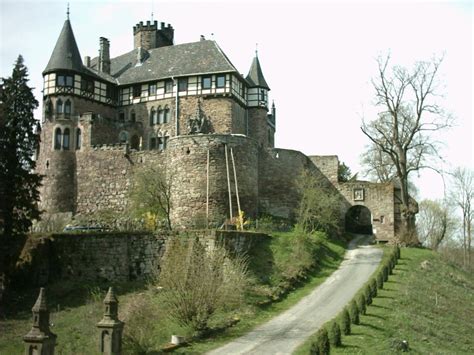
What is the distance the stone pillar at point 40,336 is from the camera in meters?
18.2

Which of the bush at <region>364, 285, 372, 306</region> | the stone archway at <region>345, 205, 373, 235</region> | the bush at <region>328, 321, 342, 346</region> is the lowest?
the bush at <region>328, 321, 342, 346</region>

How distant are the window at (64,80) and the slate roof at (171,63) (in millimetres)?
3987

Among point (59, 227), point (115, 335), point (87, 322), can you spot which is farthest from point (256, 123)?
point (115, 335)

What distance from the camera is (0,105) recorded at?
35.4 metres

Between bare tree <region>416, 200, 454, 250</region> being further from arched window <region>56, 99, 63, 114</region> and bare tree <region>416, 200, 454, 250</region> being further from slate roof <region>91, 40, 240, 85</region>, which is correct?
arched window <region>56, 99, 63, 114</region>

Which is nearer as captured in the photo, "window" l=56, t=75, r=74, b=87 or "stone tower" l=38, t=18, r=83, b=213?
"stone tower" l=38, t=18, r=83, b=213

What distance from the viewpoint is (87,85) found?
5144cm

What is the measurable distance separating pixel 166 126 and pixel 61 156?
8.51 m

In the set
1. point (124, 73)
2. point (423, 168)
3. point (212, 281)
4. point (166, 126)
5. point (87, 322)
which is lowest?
point (87, 322)

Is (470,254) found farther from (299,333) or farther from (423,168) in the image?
(299,333)

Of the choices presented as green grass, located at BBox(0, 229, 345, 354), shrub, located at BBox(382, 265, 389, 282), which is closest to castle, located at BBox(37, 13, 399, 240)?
green grass, located at BBox(0, 229, 345, 354)

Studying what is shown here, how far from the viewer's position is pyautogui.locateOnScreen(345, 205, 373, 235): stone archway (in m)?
49.6

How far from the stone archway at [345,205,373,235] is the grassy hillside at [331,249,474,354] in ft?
36.8

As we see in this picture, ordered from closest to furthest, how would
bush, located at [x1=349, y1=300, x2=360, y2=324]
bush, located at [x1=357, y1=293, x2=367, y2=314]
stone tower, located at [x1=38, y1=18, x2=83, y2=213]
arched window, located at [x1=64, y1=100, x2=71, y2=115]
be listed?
bush, located at [x1=349, y1=300, x2=360, y2=324] < bush, located at [x1=357, y1=293, x2=367, y2=314] < stone tower, located at [x1=38, y1=18, x2=83, y2=213] < arched window, located at [x1=64, y1=100, x2=71, y2=115]
